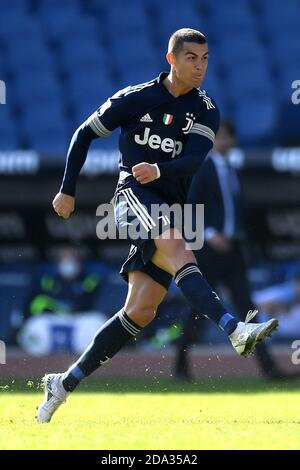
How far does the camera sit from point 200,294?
17.9 feet

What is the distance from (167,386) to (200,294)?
2697 mm

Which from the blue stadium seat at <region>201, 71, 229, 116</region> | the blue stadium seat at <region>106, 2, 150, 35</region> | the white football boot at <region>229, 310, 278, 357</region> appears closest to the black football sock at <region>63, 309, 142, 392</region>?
the white football boot at <region>229, 310, 278, 357</region>

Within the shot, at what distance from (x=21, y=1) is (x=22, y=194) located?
5037 mm

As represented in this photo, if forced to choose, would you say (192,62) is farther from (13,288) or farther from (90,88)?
(90,88)

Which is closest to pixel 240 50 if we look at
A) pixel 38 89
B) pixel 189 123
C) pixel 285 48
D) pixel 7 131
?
pixel 285 48

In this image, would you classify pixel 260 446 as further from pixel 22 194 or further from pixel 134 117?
pixel 22 194

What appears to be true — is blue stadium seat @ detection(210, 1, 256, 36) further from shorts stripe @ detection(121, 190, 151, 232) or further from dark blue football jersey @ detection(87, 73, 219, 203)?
shorts stripe @ detection(121, 190, 151, 232)

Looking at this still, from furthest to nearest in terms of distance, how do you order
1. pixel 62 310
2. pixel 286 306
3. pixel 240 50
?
1. pixel 240 50
2. pixel 62 310
3. pixel 286 306

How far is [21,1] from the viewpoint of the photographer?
15352 mm

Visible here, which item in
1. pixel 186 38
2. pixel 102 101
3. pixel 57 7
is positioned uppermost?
pixel 57 7

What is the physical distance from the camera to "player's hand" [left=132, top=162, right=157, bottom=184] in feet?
17.9

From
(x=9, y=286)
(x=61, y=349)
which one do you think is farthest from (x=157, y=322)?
(x=9, y=286)

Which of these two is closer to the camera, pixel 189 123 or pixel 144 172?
pixel 144 172

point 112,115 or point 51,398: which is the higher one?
point 112,115
